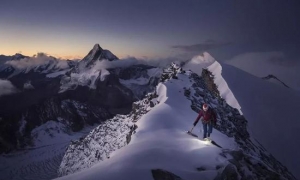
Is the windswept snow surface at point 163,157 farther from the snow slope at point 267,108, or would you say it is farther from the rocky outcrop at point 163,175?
the snow slope at point 267,108

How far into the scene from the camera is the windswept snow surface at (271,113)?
3991 centimetres

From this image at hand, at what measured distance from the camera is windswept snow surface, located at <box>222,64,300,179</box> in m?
39.9

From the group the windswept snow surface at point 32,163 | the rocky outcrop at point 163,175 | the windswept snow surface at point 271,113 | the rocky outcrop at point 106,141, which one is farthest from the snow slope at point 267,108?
the windswept snow surface at point 32,163

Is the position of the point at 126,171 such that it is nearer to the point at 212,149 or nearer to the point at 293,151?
the point at 212,149

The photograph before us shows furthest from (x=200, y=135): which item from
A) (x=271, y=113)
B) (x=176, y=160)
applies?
(x=271, y=113)

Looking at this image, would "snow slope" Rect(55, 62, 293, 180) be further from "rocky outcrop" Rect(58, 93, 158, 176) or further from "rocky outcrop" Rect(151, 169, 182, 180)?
"rocky outcrop" Rect(58, 93, 158, 176)

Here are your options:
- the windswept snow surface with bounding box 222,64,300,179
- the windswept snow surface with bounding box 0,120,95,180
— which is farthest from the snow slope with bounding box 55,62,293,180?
the windswept snow surface with bounding box 0,120,95,180

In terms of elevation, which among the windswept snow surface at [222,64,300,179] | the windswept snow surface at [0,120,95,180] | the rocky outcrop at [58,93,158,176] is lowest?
the windswept snow surface at [0,120,95,180]

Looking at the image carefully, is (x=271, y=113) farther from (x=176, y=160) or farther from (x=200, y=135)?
(x=176, y=160)

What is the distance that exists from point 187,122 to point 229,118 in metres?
10.7

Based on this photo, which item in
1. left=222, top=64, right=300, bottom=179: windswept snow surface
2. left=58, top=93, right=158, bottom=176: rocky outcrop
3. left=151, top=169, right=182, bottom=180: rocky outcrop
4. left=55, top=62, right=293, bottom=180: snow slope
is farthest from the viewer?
left=58, top=93, right=158, bottom=176: rocky outcrop

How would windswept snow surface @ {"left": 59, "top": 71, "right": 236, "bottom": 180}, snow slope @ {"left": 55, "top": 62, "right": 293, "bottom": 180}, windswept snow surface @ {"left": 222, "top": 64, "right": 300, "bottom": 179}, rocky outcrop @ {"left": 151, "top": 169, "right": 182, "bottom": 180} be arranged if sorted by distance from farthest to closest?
windswept snow surface @ {"left": 222, "top": 64, "right": 300, "bottom": 179}
snow slope @ {"left": 55, "top": 62, "right": 293, "bottom": 180}
windswept snow surface @ {"left": 59, "top": 71, "right": 236, "bottom": 180}
rocky outcrop @ {"left": 151, "top": 169, "right": 182, "bottom": 180}

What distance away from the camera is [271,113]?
1838 inches

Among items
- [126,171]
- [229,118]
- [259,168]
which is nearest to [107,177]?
[126,171]
